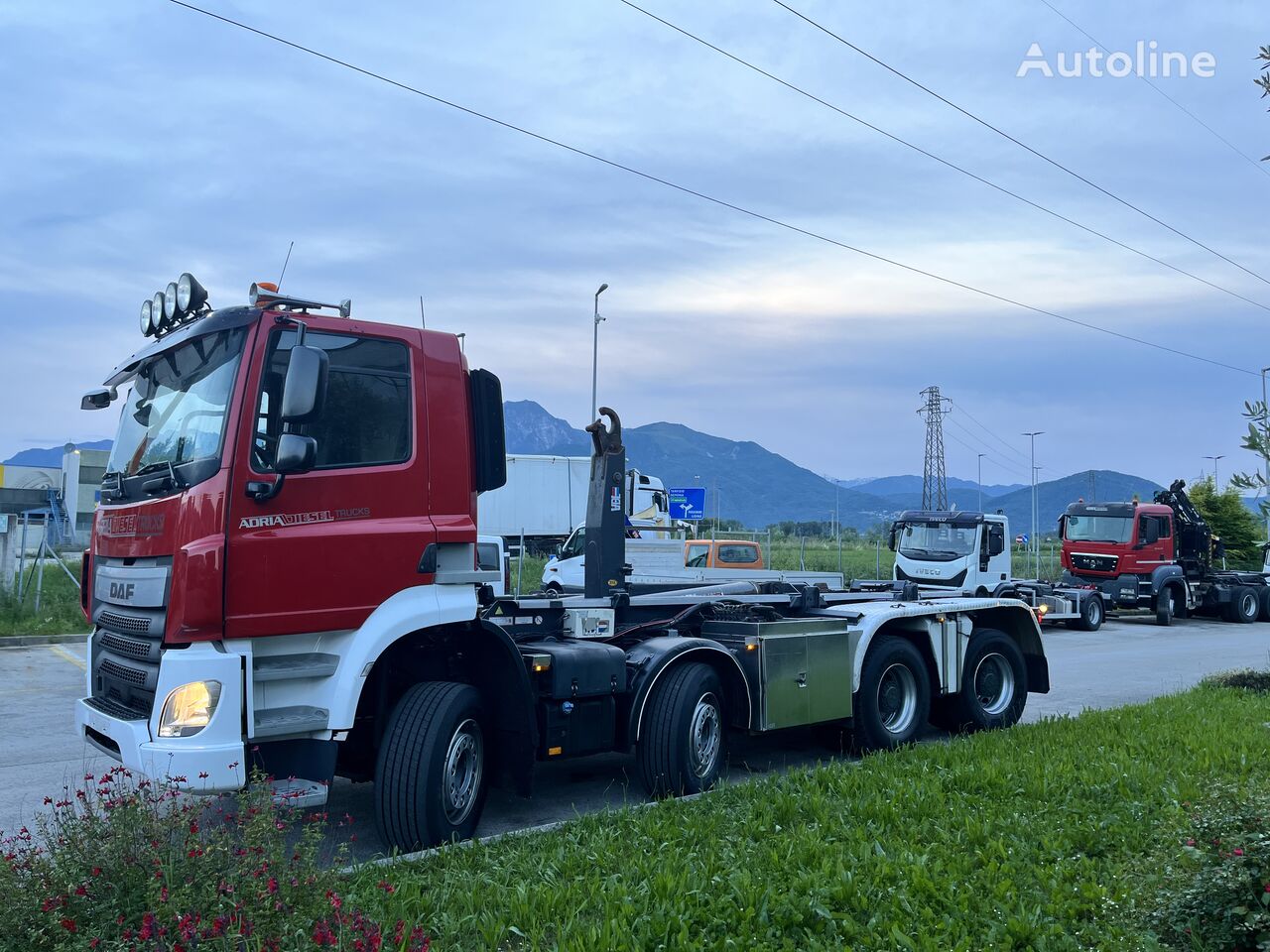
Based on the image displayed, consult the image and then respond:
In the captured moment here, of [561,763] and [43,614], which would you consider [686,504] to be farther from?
[561,763]

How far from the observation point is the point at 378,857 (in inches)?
212

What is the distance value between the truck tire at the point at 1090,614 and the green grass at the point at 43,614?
19.5 metres

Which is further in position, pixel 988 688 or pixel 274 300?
pixel 988 688

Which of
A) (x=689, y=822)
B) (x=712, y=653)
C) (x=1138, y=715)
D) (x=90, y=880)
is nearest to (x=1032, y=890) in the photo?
(x=689, y=822)

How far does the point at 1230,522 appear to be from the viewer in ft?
131

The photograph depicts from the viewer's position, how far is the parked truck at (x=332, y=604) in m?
5.13

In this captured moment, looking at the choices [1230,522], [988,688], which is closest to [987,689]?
[988,688]

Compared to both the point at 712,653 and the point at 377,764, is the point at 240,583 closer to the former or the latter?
the point at 377,764

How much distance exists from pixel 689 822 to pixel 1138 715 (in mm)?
5484

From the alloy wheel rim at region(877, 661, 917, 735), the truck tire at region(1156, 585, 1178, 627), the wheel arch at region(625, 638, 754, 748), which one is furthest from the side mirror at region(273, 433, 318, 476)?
the truck tire at region(1156, 585, 1178, 627)

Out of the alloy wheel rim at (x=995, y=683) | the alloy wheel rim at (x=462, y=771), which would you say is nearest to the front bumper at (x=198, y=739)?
the alloy wheel rim at (x=462, y=771)

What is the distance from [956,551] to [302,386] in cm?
1731

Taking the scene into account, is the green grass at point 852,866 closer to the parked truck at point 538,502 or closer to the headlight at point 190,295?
the headlight at point 190,295

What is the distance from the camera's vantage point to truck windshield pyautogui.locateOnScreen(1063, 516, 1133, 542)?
24969mm
